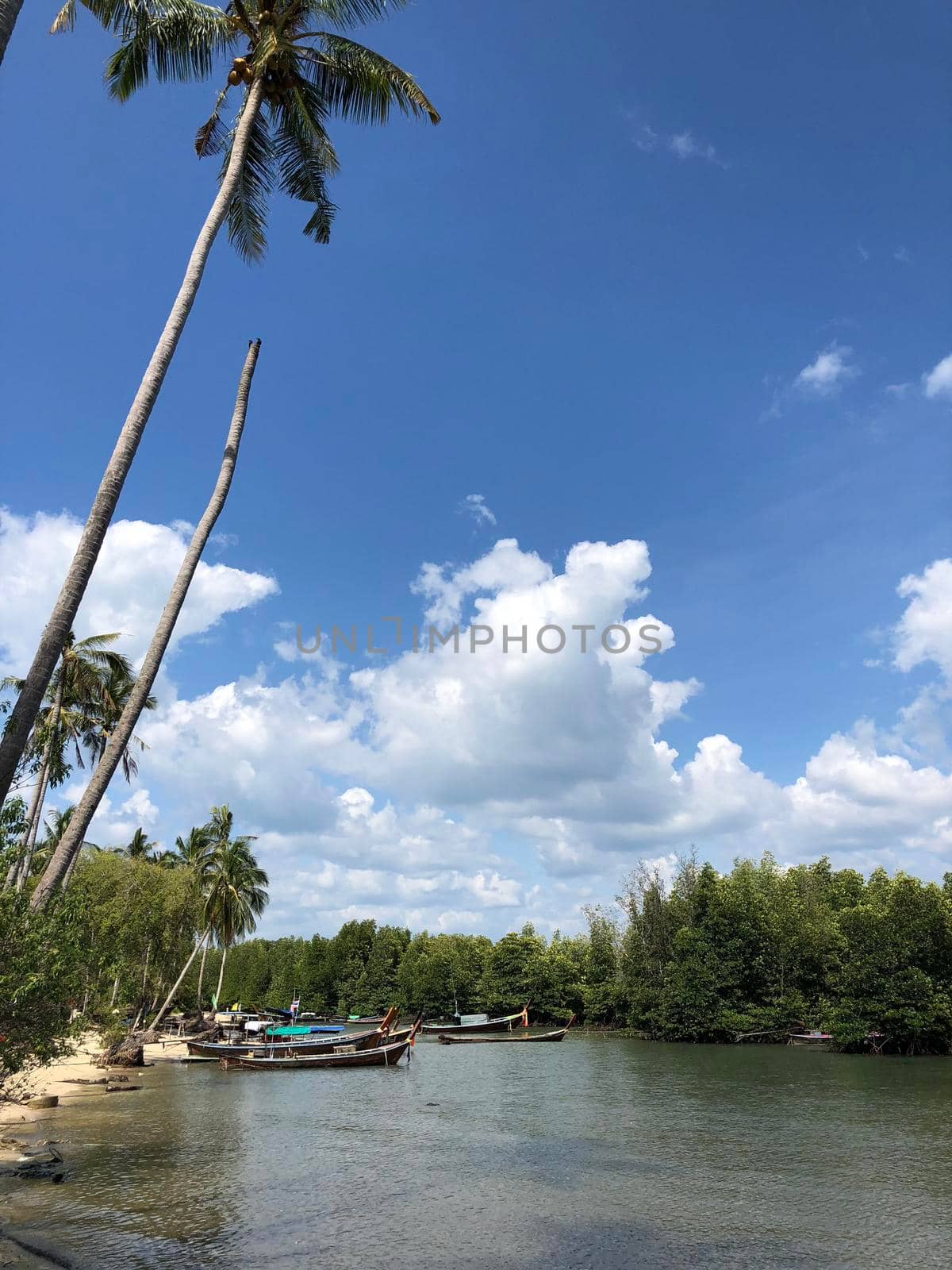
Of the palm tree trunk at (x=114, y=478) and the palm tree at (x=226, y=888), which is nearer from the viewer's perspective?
the palm tree trunk at (x=114, y=478)

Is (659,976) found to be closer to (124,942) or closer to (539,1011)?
(539,1011)

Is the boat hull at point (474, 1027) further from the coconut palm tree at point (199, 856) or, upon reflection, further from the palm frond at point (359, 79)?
the palm frond at point (359, 79)

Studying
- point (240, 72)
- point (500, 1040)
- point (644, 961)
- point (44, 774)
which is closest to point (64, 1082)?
point (44, 774)

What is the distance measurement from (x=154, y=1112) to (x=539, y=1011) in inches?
2135

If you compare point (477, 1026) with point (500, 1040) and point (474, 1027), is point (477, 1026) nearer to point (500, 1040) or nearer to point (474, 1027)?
point (474, 1027)

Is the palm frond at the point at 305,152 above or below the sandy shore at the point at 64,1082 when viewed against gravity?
above

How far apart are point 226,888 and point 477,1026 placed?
27.9 meters

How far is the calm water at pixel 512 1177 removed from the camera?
12.1 metres

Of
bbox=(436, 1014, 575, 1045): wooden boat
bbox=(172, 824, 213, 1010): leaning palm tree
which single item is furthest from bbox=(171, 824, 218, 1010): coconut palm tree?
bbox=(436, 1014, 575, 1045): wooden boat

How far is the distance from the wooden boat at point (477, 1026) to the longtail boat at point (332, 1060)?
26.3m

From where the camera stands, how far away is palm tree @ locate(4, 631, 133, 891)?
28.2m

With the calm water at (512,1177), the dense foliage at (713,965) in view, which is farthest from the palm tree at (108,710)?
the dense foliage at (713,965)

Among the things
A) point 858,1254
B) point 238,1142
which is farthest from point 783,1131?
point 238,1142

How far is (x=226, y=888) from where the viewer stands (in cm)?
5206
